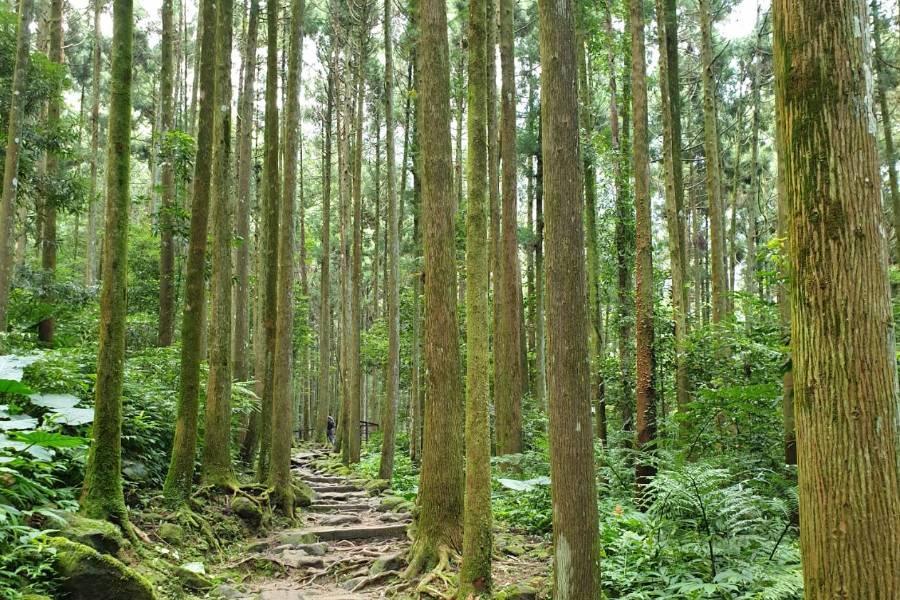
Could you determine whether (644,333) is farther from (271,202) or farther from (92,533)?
(271,202)

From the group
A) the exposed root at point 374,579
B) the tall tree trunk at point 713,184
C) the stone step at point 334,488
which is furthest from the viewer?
the stone step at point 334,488

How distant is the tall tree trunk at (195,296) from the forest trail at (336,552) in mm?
1473

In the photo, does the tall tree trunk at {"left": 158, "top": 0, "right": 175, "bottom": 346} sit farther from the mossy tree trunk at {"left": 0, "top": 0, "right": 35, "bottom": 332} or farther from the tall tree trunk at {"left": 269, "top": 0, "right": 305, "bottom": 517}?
the mossy tree trunk at {"left": 0, "top": 0, "right": 35, "bottom": 332}

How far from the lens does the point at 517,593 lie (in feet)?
18.0

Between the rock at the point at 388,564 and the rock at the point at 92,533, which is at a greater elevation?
the rock at the point at 92,533

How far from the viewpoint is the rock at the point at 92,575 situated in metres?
4.50

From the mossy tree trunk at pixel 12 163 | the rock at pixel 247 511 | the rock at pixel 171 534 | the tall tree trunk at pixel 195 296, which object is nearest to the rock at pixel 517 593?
the rock at pixel 171 534

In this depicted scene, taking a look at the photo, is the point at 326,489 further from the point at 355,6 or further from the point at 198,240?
the point at 355,6

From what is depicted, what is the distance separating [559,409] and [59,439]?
11.5ft

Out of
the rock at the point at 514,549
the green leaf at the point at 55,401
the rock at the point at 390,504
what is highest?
the green leaf at the point at 55,401

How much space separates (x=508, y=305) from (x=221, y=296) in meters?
4.99

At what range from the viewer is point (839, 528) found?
274cm

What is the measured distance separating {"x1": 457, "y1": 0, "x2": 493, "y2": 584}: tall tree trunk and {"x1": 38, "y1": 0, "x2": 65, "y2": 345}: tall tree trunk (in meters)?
9.39

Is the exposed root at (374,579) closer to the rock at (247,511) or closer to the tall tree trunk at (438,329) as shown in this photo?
the tall tree trunk at (438,329)
